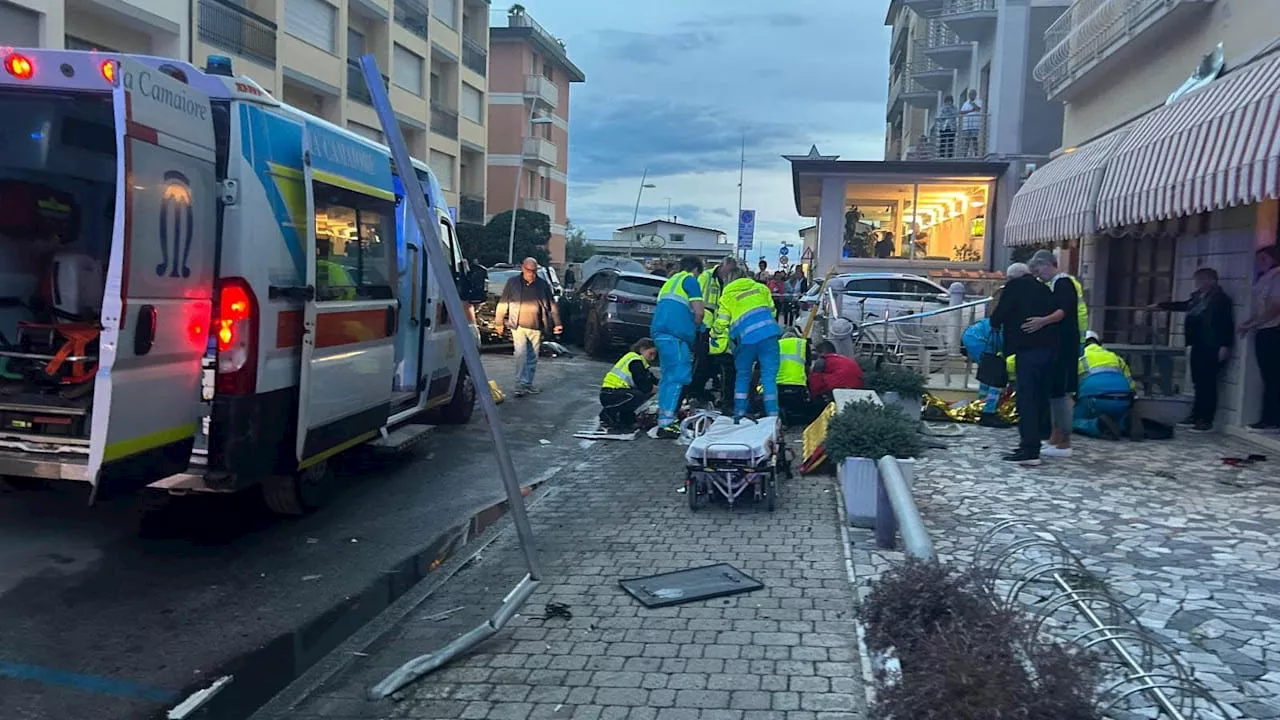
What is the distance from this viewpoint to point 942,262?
2461cm

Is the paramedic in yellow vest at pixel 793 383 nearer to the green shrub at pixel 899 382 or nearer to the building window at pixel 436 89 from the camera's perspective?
the green shrub at pixel 899 382

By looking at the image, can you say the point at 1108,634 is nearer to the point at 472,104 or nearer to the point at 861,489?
the point at 861,489

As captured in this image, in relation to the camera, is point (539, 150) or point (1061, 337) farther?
point (539, 150)

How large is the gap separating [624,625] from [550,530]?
1958 mm

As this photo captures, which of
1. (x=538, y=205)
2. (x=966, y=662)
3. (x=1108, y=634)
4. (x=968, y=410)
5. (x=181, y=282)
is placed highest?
(x=538, y=205)

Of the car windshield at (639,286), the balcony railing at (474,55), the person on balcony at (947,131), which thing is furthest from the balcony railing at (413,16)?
the car windshield at (639,286)

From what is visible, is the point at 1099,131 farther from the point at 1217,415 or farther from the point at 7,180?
the point at 7,180

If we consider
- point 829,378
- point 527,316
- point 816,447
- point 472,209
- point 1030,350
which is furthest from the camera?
point 472,209

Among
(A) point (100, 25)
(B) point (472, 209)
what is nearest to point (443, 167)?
(B) point (472, 209)

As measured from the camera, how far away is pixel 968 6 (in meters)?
24.6

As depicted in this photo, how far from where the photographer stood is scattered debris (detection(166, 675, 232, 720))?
396 cm

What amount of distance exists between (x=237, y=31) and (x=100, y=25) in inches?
199

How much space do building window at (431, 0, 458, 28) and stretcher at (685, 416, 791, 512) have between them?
3441cm

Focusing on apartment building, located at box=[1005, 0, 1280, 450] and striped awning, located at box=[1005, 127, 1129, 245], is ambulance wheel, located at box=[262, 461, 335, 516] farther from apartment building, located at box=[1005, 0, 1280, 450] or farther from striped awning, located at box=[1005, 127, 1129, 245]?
striped awning, located at box=[1005, 127, 1129, 245]
